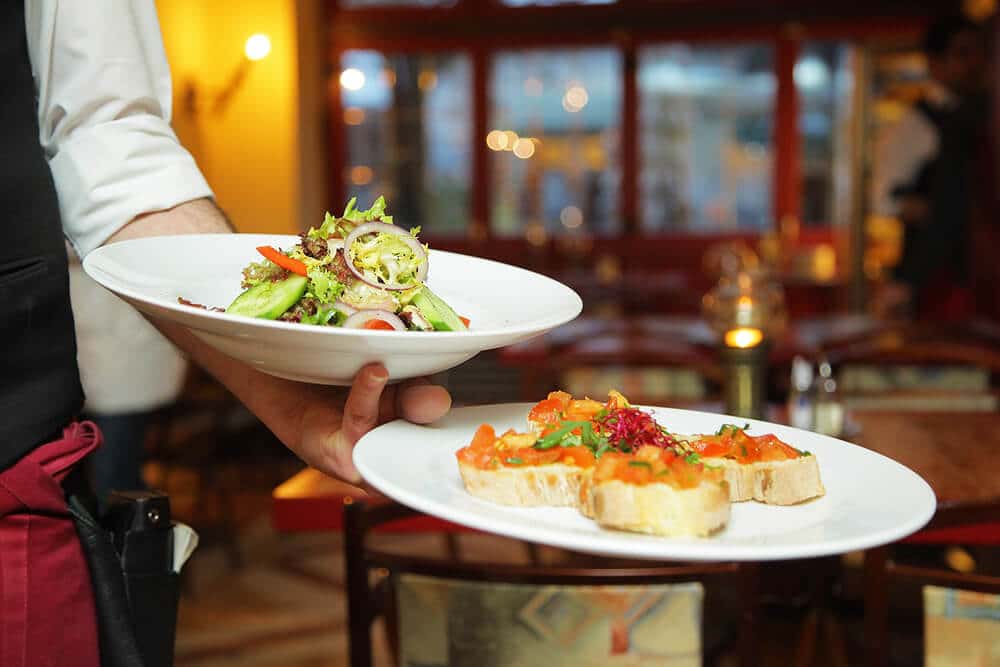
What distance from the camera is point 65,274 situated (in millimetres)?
1006

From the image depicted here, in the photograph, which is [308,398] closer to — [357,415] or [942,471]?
[357,415]

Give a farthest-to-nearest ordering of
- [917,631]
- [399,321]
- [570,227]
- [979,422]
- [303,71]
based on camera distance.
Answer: [570,227]
[303,71]
[917,631]
[979,422]
[399,321]

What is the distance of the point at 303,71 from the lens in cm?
760

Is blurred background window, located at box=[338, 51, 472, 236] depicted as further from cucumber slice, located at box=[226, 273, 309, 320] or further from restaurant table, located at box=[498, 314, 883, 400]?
cucumber slice, located at box=[226, 273, 309, 320]

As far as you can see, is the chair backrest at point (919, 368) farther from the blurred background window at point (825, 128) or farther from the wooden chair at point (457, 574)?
the blurred background window at point (825, 128)

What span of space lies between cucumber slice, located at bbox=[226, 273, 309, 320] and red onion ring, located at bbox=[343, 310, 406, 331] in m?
0.06

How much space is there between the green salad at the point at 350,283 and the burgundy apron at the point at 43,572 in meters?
0.24

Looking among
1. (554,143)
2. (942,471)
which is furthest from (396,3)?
(942,471)

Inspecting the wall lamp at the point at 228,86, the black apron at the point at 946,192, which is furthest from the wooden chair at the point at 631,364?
the wall lamp at the point at 228,86

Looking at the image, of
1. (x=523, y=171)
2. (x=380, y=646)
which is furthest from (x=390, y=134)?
(x=380, y=646)

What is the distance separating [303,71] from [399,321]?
7110 mm

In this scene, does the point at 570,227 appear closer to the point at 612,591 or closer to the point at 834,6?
the point at 834,6

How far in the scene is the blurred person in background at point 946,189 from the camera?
4602 mm

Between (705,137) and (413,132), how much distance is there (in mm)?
2360
